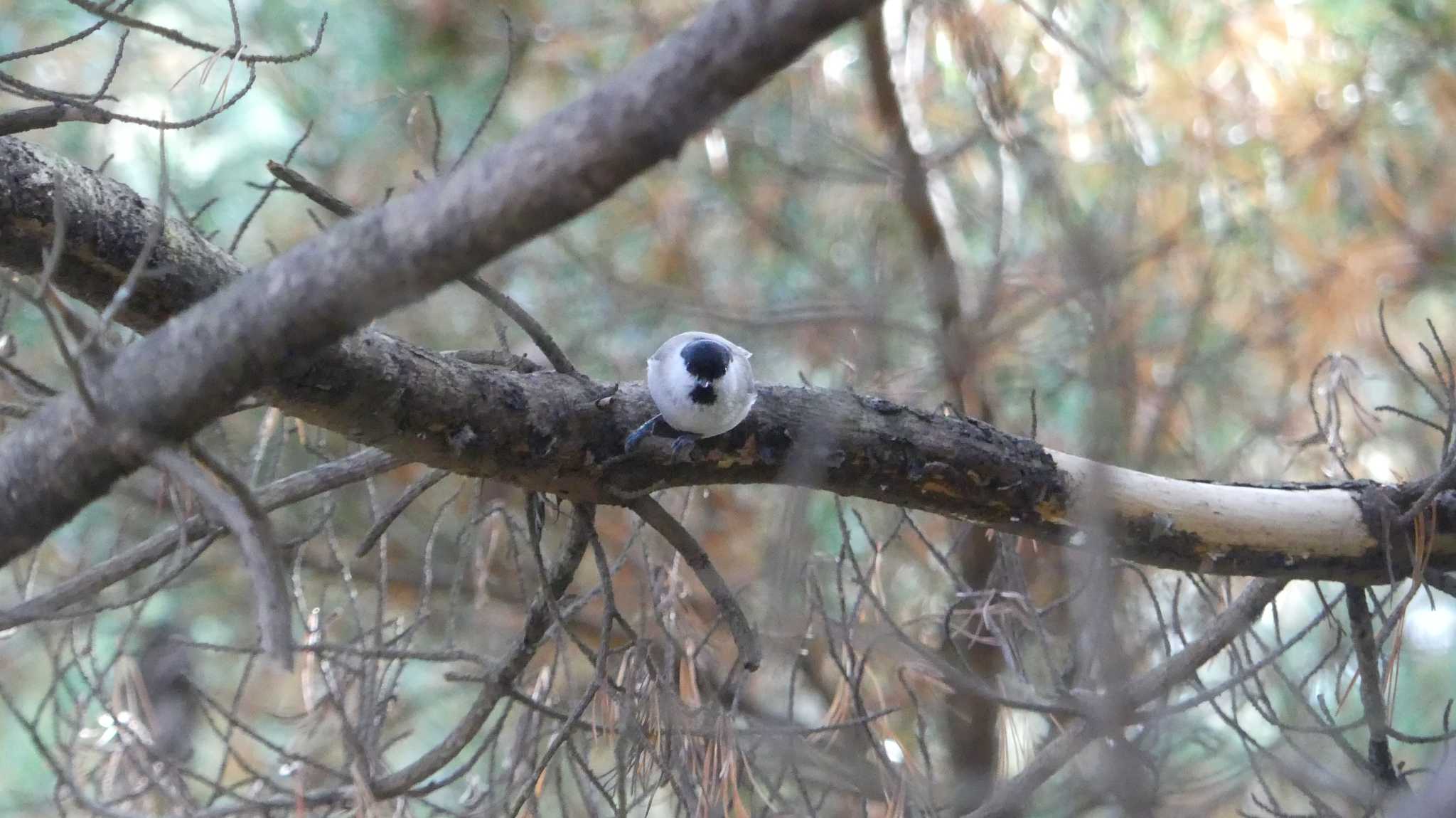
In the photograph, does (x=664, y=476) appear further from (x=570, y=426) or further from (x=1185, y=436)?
(x=1185, y=436)

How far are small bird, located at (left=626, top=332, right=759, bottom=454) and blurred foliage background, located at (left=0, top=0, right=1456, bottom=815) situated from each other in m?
1.07

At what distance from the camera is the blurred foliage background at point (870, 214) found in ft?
8.91

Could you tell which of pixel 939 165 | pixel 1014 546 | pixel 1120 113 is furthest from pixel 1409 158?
pixel 1014 546

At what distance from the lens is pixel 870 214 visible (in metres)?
3.14

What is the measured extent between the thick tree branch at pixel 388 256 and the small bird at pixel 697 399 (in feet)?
1.76

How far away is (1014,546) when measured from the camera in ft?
6.31

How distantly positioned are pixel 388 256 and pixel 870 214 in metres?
2.39

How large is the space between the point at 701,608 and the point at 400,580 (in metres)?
0.75

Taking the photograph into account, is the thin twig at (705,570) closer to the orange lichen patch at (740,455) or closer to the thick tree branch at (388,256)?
the orange lichen patch at (740,455)

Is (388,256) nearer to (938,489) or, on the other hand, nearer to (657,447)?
(657,447)

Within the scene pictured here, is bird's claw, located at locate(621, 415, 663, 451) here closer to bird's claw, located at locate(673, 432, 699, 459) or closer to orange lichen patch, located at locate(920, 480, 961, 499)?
bird's claw, located at locate(673, 432, 699, 459)

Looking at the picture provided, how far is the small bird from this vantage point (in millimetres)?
1387

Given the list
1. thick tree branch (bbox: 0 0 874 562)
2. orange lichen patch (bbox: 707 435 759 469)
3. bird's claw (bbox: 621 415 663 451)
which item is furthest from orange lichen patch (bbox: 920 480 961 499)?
thick tree branch (bbox: 0 0 874 562)

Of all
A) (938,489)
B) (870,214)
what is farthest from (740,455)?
(870,214)
